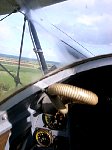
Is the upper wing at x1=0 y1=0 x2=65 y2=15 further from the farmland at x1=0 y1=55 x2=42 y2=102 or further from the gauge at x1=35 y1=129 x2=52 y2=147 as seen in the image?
the gauge at x1=35 y1=129 x2=52 y2=147

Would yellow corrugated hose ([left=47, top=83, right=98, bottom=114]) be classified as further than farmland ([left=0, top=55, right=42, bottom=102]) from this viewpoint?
No

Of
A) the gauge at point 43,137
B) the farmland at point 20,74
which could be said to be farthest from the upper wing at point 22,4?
the gauge at point 43,137

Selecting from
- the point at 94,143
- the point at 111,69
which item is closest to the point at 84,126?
the point at 94,143

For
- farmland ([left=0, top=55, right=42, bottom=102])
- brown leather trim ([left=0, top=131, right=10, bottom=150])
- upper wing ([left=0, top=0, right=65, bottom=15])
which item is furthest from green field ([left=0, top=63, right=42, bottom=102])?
upper wing ([left=0, top=0, right=65, bottom=15])

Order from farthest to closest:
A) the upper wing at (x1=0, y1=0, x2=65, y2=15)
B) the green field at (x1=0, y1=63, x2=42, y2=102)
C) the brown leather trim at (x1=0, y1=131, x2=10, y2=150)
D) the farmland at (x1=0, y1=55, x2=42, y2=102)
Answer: the upper wing at (x1=0, y1=0, x2=65, y2=15), the farmland at (x1=0, y1=55, x2=42, y2=102), the green field at (x1=0, y1=63, x2=42, y2=102), the brown leather trim at (x1=0, y1=131, x2=10, y2=150)

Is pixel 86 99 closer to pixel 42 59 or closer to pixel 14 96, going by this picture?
pixel 14 96

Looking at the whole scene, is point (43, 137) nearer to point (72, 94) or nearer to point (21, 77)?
point (72, 94)
